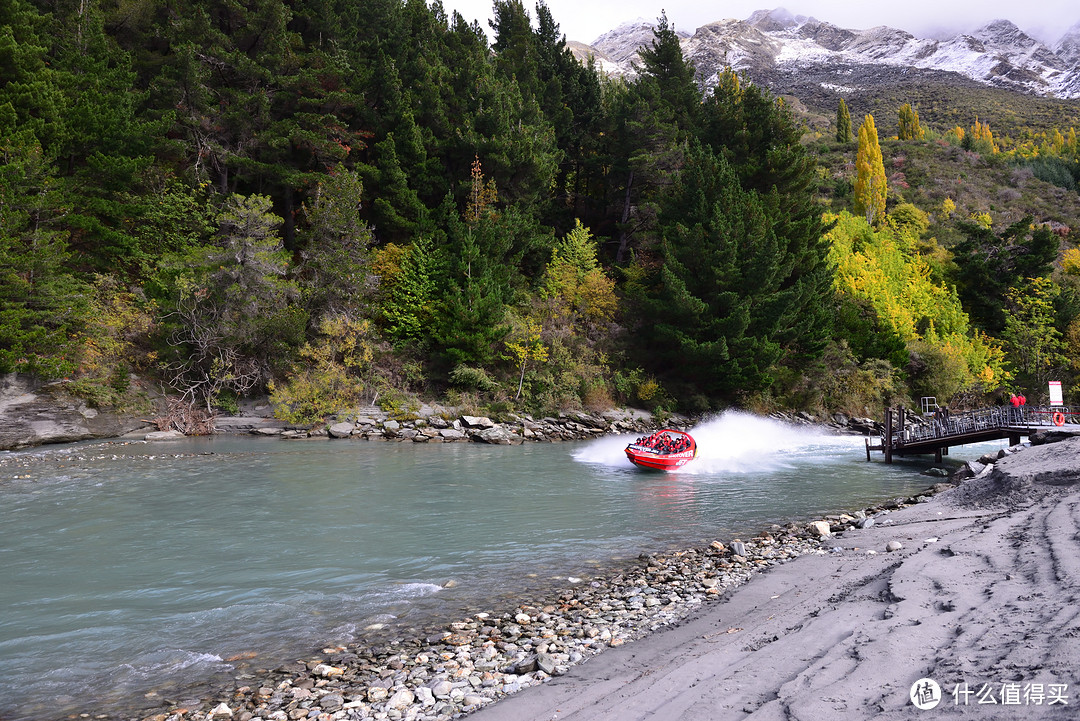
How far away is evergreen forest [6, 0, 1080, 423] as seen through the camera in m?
30.6

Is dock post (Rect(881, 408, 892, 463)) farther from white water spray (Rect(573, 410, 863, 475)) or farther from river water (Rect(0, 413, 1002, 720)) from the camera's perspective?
white water spray (Rect(573, 410, 863, 475))

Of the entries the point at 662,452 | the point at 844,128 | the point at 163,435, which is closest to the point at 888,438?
the point at 662,452

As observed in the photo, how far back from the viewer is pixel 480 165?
4206 centimetres

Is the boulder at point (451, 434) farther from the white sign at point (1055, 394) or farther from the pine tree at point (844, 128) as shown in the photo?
the pine tree at point (844, 128)

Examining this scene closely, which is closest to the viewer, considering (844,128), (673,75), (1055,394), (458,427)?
(1055,394)

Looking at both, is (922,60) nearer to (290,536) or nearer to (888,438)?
(888,438)

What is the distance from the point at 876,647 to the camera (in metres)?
4.80

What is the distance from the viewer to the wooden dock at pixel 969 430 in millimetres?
24814

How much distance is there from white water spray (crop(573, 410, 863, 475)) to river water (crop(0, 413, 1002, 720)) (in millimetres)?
445

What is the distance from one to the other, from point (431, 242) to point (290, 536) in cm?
2891

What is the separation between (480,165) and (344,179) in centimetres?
1114

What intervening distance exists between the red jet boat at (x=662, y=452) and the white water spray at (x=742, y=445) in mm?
580

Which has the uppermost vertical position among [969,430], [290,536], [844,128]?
[844,128]

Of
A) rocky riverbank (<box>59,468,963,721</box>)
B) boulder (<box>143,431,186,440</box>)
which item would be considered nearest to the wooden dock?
rocky riverbank (<box>59,468,963,721</box>)
